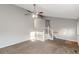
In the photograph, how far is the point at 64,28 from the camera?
2.28 m

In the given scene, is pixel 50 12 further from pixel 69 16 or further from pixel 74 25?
pixel 74 25

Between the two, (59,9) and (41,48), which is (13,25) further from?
(59,9)

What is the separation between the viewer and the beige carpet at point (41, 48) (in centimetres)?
214

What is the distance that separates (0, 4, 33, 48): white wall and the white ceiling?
0.74 feet

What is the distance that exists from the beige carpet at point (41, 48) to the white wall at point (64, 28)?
0.15 m

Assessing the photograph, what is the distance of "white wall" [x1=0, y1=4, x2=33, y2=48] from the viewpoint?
2206mm

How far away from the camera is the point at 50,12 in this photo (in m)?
2.22

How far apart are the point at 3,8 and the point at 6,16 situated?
0.61 ft

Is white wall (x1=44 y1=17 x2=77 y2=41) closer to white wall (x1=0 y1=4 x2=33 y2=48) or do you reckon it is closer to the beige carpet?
the beige carpet

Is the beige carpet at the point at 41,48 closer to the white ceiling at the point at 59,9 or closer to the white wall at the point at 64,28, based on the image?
the white wall at the point at 64,28
